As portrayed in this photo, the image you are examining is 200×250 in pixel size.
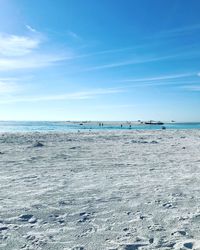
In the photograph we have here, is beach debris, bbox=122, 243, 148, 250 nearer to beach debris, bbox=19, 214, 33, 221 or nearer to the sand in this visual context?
the sand

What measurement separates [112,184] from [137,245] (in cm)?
479

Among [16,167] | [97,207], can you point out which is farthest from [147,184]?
[16,167]

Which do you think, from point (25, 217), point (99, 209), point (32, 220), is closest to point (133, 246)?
point (99, 209)

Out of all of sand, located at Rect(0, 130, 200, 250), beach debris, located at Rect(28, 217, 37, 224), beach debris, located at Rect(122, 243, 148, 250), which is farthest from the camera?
beach debris, located at Rect(28, 217, 37, 224)

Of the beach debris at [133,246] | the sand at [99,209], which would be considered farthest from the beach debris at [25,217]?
the beach debris at [133,246]

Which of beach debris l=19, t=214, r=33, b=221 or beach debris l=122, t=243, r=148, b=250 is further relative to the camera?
beach debris l=19, t=214, r=33, b=221

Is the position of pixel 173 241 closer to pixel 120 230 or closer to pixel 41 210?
pixel 120 230

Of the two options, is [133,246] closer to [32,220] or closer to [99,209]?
[99,209]

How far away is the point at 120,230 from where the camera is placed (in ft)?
19.3

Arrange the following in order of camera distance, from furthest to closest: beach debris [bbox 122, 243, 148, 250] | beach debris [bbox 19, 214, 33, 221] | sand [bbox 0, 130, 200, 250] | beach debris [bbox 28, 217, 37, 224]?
beach debris [bbox 19, 214, 33, 221], beach debris [bbox 28, 217, 37, 224], sand [bbox 0, 130, 200, 250], beach debris [bbox 122, 243, 148, 250]

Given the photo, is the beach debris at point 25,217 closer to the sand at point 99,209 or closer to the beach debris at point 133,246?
the sand at point 99,209

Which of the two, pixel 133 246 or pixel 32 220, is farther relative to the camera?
pixel 32 220

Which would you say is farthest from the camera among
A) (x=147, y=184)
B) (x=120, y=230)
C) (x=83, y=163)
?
(x=83, y=163)

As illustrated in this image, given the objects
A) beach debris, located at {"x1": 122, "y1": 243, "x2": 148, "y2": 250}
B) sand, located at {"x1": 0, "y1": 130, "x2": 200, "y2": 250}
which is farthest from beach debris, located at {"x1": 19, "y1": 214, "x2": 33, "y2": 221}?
beach debris, located at {"x1": 122, "y1": 243, "x2": 148, "y2": 250}
